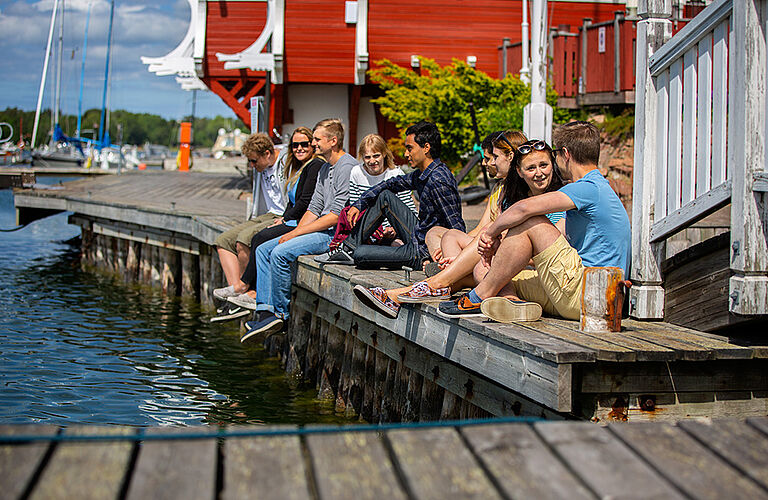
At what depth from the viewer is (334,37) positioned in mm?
19578

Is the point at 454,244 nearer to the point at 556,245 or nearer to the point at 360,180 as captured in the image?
the point at 556,245

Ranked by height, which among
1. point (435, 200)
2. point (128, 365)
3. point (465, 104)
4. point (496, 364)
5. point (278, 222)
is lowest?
point (128, 365)

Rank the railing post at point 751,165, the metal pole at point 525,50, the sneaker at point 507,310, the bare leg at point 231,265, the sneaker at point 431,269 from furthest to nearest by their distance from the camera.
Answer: the metal pole at point 525,50, the bare leg at point 231,265, the sneaker at point 431,269, the sneaker at point 507,310, the railing post at point 751,165

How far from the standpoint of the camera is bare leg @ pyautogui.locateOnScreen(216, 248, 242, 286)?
892 centimetres

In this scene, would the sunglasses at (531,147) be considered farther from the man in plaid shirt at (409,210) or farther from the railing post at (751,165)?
the man in plaid shirt at (409,210)

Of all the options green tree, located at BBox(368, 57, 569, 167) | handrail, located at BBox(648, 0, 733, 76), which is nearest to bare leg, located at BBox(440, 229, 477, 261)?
handrail, located at BBox(648, 0, 733, 76)

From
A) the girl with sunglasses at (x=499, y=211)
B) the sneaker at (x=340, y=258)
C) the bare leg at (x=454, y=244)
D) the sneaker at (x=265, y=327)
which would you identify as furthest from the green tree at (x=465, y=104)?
the girl with sunglasses at (x=499, y=211)

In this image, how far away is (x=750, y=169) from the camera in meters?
4.02

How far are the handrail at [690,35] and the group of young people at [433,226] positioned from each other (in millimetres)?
502

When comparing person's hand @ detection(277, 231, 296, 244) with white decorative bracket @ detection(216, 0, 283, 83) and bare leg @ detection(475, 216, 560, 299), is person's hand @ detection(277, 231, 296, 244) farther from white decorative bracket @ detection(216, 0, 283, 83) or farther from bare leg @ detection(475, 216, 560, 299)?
white decorative bracket @ detection(216, 0, 283, 83)

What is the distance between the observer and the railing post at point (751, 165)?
398cm

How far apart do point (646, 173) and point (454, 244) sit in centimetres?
151

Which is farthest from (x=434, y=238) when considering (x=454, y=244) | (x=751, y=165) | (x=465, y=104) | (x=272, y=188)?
(x=465, y=104)

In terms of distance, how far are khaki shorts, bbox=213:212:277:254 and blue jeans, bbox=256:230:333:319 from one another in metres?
0.69
